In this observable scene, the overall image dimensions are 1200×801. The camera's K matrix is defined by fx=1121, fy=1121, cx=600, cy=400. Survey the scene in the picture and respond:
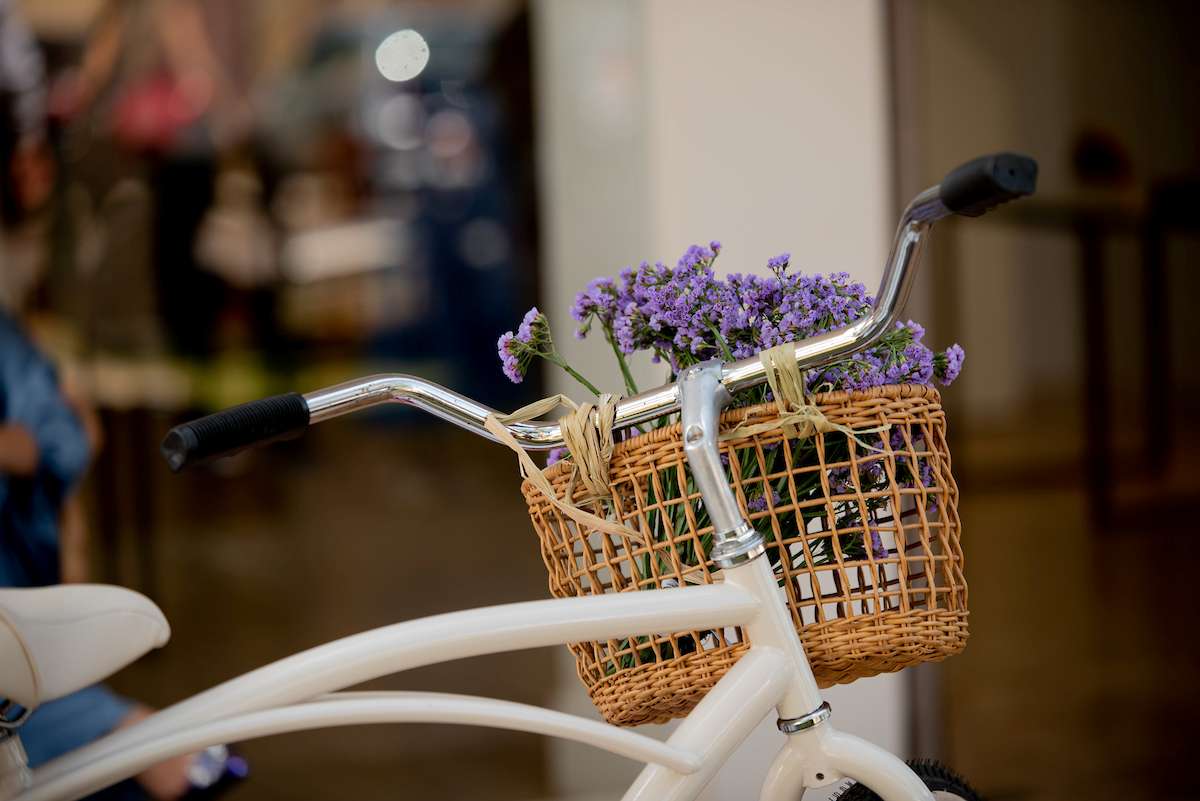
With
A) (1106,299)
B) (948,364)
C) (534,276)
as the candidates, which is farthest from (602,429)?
(534,276)

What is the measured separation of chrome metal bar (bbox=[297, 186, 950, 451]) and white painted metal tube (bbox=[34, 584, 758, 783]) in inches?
6.6

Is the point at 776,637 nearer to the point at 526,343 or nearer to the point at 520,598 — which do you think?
the point at 526,343

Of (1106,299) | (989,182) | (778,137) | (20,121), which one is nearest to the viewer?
(989,182)

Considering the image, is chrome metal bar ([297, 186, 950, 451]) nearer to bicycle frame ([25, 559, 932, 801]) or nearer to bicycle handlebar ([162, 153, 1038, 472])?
bicycle handlebar ([162, 153, 1038, 472])

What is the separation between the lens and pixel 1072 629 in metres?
2.40

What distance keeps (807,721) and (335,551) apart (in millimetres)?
2761

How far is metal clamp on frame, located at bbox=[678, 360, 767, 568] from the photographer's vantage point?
3.17 ft

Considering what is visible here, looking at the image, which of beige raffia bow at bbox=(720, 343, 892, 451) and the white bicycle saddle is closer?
the white bicycle saddle

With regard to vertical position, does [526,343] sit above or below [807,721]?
above

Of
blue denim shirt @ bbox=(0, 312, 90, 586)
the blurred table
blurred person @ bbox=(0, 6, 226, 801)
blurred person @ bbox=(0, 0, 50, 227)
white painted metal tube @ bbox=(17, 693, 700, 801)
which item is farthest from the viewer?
blurred person @ bbox=(0, 0, 50, 227)

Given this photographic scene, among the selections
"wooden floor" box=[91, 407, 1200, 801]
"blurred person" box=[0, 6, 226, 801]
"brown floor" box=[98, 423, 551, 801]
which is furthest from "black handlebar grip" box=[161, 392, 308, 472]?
"brown floor" box=[98, 423, 551, 801]

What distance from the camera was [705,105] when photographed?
2.19 m

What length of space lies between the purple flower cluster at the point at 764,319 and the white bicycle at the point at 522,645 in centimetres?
9

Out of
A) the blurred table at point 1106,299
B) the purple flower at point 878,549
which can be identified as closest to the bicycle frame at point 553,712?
the purple flower at point 878,549
